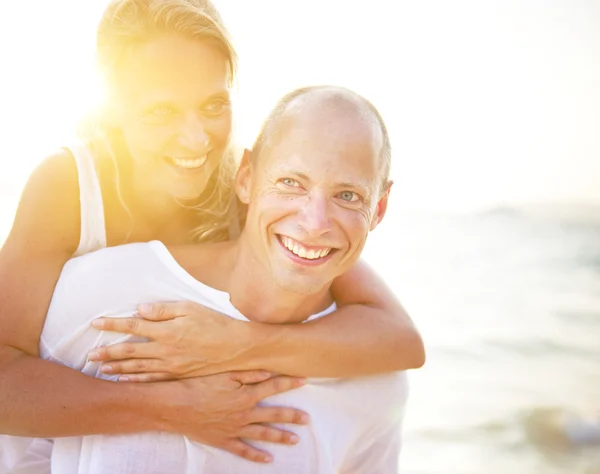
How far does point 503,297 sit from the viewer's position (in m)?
11.5

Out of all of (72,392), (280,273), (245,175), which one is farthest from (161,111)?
(72,392)

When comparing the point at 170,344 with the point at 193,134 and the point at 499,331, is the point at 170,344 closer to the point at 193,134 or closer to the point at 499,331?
the point at 193,134

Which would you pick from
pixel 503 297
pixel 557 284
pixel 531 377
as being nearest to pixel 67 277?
pixel 531 377

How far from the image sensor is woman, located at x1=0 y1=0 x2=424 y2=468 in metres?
2.48

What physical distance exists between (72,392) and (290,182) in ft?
3.15

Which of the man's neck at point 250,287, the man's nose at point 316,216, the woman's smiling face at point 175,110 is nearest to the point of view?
the man's nose at point 316,216

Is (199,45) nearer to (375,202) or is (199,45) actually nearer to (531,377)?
(375,202)

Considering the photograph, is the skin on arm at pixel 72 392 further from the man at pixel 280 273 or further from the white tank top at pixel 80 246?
the white tank top at pixel 80 246

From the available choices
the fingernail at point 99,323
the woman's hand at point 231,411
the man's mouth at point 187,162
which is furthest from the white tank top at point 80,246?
the woman's hand at point 231,411

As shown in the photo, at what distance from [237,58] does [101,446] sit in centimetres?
150

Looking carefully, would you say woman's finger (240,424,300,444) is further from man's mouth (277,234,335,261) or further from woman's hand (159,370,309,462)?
man's mouth (277,234,335,261)

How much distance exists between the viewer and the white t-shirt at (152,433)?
2.49 meters

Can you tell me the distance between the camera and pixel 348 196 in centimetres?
248

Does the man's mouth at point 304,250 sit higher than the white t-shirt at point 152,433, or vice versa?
the man's mouth at point 304,250
